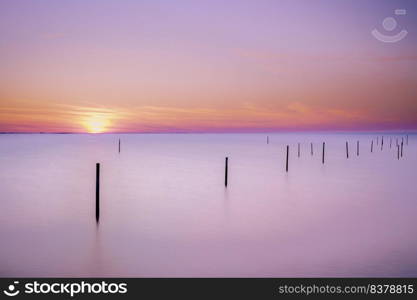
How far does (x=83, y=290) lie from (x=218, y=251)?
4.32 meters

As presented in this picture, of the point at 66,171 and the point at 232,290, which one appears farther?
the point at 66,171

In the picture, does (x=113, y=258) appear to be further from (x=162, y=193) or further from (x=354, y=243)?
(x=162, y=193)

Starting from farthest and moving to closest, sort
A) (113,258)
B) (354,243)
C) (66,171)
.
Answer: (66,171) < (354,243) < (113,258)

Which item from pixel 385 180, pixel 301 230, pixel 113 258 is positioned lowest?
pixel 113 258

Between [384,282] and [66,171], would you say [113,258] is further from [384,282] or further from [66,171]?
[66,171]

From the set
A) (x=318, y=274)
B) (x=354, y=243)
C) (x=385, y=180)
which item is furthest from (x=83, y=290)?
(x=385, y=180)

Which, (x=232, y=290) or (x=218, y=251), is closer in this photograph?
(x=232, y=290)

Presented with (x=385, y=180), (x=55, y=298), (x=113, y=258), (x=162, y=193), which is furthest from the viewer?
(x=385, y=180)

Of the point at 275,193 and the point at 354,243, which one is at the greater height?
the point at 275,193

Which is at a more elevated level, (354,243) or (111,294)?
(354,243)

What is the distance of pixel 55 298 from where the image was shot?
6.96 metres

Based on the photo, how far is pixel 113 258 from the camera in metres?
10.0

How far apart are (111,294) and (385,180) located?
24277 mm

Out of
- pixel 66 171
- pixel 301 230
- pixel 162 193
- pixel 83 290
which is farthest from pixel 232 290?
pixel 66 171
